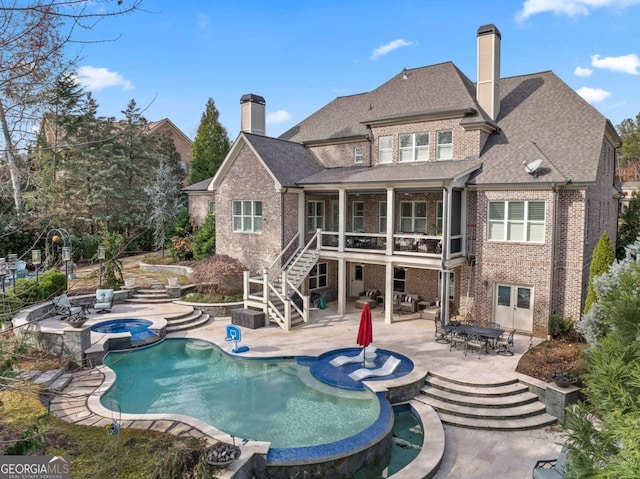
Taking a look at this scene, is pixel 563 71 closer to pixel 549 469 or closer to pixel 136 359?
pixel 549 469

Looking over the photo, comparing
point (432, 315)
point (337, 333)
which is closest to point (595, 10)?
point (432, 315)

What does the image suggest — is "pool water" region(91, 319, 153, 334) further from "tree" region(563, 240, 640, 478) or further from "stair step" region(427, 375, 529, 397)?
"tree" region(563, 240, 640, 478)

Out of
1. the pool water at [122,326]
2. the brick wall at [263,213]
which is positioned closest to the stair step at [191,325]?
the pool water at [122,326]

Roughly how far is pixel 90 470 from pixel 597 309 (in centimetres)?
1289

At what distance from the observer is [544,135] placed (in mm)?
17625

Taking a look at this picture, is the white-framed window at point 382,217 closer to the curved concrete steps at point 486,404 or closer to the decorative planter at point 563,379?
the curved concrete steps at point 486,404

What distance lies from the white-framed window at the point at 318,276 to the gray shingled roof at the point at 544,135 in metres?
9.35

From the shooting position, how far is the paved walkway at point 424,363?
344 inches

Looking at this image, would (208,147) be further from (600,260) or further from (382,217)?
(600,260)

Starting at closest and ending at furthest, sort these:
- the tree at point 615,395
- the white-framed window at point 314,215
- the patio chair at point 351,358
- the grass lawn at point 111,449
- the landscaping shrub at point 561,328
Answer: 1. the tree at point 615,395
2. the grass lawn at point 111,449
3. the patio chair at point 351,358
4. the landscaping shrub at point 561,328
5. the white-framed window at point 314,215

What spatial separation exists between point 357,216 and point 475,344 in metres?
9.82

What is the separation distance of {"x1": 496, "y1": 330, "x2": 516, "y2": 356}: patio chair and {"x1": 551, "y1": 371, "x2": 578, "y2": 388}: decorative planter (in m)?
2.84

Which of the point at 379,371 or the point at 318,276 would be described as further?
the point at 318,276

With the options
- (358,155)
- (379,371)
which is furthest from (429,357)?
(358,155)
